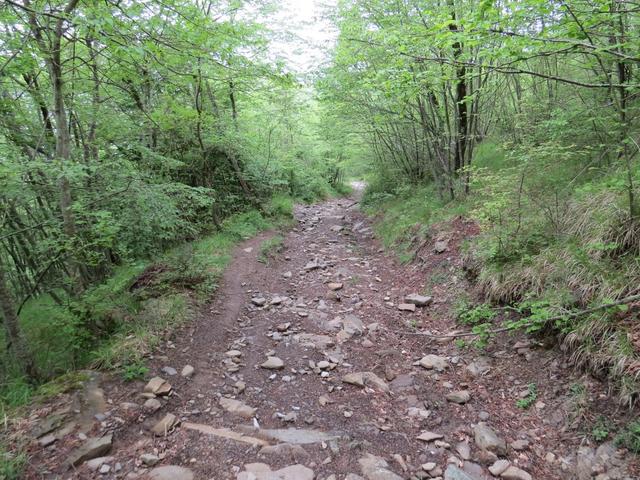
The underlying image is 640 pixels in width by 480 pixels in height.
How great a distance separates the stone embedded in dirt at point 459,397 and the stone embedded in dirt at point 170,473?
2782mm

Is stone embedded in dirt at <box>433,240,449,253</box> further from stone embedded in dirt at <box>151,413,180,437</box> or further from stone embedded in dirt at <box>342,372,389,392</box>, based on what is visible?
stone embedded in dirt at <box>151,413,180,437</box>

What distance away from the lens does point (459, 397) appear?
12.9ft

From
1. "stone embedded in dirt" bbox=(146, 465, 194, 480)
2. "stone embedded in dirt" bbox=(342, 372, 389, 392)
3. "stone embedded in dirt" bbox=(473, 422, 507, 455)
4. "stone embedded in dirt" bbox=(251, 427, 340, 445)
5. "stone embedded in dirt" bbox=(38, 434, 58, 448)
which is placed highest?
"stone embedded in dirt" bbox=(38, 434, 58, 448)

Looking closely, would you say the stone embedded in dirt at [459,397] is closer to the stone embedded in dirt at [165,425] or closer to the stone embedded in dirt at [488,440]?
the stone embedded in dirt at [488,440]

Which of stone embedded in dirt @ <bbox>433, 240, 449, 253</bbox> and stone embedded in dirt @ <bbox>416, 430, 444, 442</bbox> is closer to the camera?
stone embedded in dirt @ <bbox>416, 430, 444, 442</bbox>

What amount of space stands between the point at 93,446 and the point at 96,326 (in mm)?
2549

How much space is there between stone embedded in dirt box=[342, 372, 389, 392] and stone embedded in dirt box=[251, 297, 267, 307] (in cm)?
268

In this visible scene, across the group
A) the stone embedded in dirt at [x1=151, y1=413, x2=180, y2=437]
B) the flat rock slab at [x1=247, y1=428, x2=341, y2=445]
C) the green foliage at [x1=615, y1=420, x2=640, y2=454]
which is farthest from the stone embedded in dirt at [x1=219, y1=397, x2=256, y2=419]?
the green foliage at [x1=615, y1=420, x2=640, y2=454]

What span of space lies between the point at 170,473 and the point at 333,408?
1.72m

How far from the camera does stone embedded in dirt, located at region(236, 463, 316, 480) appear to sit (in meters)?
2.89

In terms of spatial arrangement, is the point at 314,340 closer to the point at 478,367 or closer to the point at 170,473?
the point at 478,367

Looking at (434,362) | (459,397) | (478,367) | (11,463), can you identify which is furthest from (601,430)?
(11,463)

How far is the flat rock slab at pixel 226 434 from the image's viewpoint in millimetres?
3340

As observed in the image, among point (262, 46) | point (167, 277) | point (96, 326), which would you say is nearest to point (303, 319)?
point (167, 277)
